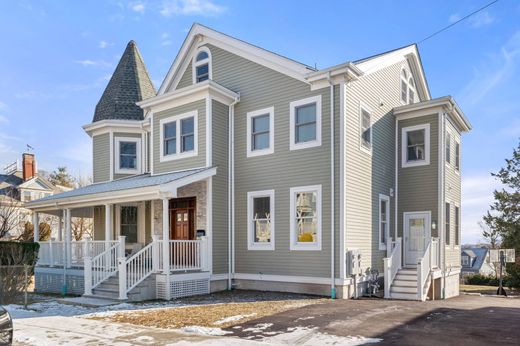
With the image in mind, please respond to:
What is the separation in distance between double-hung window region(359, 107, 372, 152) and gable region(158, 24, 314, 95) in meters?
2.39

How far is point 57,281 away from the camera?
16266 mm

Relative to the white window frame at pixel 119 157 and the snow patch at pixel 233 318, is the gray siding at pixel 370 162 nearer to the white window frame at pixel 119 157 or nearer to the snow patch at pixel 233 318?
the snow patch at pixel 233 318

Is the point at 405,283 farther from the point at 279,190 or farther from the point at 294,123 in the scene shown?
the point at 294,123

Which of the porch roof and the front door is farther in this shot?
the front door

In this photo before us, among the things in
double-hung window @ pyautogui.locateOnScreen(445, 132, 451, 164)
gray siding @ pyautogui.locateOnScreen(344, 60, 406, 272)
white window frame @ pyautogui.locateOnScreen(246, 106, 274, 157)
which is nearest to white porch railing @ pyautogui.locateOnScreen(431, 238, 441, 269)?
gray siding @ pyautogui.locateOnScreen(344, 60, 406, 272)

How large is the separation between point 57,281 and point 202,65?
10.1 m

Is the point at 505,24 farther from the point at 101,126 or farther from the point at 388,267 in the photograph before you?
the point at 101,126

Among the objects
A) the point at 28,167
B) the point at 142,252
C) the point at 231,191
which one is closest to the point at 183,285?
the point at 142,252

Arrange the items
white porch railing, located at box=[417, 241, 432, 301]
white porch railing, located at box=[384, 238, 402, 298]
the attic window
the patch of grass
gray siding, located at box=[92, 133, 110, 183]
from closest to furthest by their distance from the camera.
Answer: the patch of grass
white porch railing, located at box=[417, 241, 432, 301]
white porch railing, located at box=[384, 238, 402, 298]
the attic window
gray siding, located at box=[92, 133, 110, 183]

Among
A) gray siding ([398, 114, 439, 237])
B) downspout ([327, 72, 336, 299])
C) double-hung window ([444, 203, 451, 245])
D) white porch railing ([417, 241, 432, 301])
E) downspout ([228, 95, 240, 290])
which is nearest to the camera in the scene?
downspout ([327, 72, 336, 299])

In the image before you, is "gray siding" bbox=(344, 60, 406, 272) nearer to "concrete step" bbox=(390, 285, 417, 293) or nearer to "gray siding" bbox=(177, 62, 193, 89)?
"concrete step" bbox=(390, 285, 417, 293)

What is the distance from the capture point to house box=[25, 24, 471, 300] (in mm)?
12750

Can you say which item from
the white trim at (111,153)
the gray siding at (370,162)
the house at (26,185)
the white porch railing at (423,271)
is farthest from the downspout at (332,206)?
the house at (26,185)

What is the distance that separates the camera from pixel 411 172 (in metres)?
16.2
